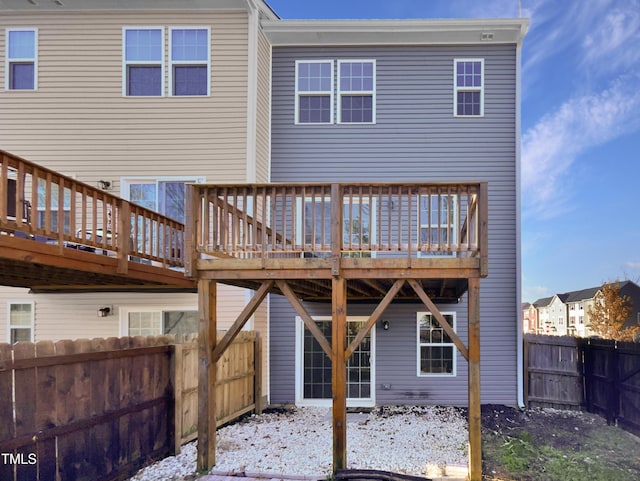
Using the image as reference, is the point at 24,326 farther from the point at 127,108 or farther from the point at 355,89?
the point at 355,89

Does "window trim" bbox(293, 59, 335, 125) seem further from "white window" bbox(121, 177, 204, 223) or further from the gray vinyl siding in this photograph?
"white window" bbox(121, 177, 204, 223)

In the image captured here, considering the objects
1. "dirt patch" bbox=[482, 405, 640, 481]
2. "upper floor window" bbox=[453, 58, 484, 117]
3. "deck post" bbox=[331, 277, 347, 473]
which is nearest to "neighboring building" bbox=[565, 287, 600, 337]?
"dirt patch" bbox=[482, 405, 640, 481]

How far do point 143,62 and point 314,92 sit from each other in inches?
138

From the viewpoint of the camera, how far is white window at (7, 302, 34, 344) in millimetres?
8492

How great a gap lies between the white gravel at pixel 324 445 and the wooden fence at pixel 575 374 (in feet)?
6.58

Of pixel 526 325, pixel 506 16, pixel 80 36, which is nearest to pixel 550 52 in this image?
pixel 506 16

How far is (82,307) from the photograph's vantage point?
8.55m

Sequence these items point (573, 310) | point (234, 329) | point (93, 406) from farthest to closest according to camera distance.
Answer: point (573, 310) < point (234, 329) < point (93, 406)

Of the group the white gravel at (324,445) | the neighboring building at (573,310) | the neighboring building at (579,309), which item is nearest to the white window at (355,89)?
the white gravel at (324,445)

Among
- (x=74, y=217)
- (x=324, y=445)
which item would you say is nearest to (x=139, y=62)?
(x=74, y=217)

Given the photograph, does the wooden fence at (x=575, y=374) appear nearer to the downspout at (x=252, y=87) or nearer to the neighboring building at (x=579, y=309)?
the downspout at (x=252, y=87)

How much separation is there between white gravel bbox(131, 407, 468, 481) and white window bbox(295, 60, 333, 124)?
607 centimetres

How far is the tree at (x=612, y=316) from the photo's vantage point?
2326cm

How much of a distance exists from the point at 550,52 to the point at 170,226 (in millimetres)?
20909
